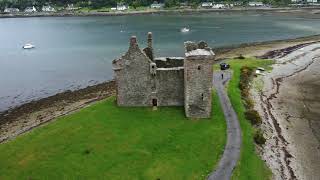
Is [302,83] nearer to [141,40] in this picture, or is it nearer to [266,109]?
[266,109]

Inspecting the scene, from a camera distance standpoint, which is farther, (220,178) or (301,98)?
(301,98)

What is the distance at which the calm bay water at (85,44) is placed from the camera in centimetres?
7800

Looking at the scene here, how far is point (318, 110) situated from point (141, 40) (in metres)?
80.6

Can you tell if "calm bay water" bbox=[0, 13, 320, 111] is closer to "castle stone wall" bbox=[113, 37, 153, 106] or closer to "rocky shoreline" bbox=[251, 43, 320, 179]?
"castle stone wall" bbox=[113, 37, 153, 106]

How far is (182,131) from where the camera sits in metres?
40.6

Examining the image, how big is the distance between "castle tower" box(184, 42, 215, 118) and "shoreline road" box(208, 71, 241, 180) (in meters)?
2.83

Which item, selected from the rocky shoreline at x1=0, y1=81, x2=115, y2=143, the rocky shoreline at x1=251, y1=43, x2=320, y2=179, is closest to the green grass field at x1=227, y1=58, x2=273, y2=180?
the rocky shoreline at x1=251, y1=43, x2=320, y2=179

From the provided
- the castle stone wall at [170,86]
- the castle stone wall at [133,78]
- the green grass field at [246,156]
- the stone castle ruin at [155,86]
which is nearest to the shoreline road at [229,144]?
the green grass field at [246,156]

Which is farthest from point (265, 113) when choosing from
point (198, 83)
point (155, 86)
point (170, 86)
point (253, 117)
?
point (155, 86)

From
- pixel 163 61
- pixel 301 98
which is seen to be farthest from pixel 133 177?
pixel 301 98

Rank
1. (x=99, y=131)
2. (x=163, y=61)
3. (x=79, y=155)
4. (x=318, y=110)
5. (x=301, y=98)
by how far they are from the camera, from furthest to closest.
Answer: (x=301, y=98), (x=318, y=110), (x=163, y=61), (x=99, y=131), (x=79, y=155)

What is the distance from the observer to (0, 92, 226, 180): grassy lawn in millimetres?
33625

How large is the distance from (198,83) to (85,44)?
90895 mm

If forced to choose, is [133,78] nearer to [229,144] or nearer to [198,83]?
[198,83]
